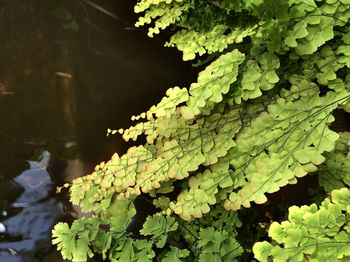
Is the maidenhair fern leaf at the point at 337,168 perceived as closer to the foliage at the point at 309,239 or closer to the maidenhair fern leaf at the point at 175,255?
the foliage at the point at 309,239

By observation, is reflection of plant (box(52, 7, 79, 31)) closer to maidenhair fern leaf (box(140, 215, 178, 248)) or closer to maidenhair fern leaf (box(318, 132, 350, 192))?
maidenhair fern leaf (box(140, 215, 178, 248))

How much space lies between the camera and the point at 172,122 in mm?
1317

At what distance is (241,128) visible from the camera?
125cm

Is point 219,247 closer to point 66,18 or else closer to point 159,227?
point 159,227

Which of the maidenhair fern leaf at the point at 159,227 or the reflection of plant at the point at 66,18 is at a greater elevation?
the reflection of plant at the point at 66,18

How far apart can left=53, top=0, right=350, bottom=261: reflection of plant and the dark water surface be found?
3.47 ft

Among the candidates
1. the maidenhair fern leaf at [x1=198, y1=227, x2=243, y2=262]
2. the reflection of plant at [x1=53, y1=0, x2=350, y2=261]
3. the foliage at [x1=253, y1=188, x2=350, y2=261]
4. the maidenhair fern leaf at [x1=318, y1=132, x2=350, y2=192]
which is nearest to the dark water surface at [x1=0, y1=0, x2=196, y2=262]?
the reflection of plant at [x1=53, y1=0, x2=350, y2=261]

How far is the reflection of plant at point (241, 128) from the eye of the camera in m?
Answer: 1.04

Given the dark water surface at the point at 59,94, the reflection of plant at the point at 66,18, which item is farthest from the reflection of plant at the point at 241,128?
the reflection of plant at the point at 66,18

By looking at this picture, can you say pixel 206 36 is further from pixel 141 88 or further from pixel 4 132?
pixel 4 132

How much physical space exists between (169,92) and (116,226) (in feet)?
2.09

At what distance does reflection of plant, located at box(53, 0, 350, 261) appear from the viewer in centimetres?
104

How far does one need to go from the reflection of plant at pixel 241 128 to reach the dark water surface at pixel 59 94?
1.06 meters

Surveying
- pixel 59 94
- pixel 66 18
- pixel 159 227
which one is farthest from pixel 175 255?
pixel 66 18
